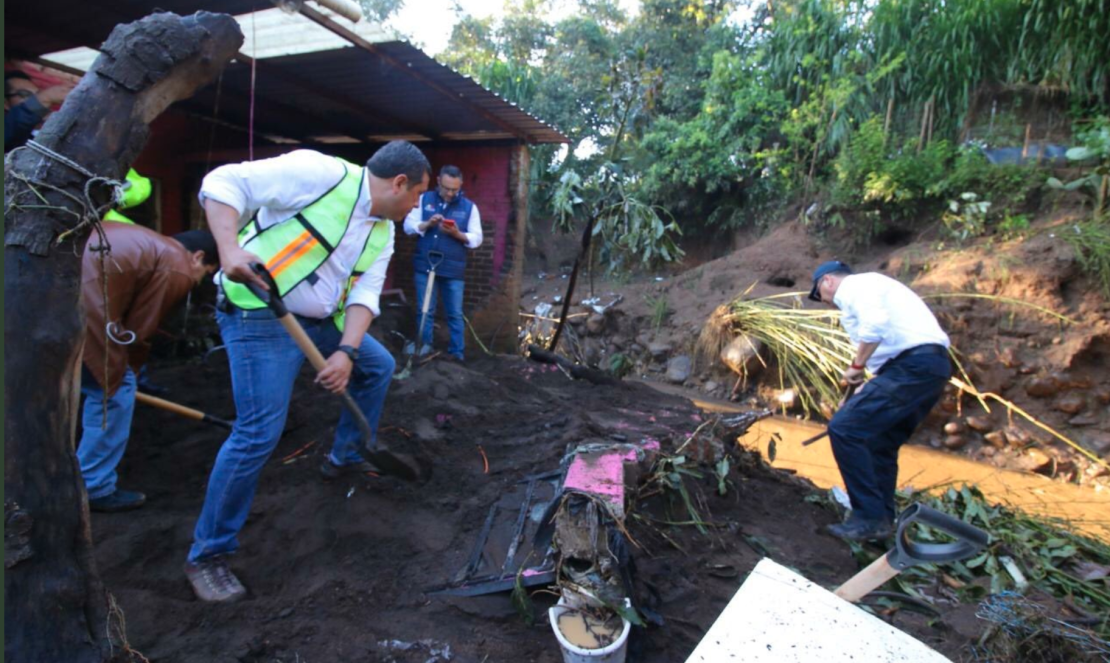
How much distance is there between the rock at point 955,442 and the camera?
25.5 feet

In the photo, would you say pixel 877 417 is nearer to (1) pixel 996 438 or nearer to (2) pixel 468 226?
(2) pixel 468 226

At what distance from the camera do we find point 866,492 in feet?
13.0

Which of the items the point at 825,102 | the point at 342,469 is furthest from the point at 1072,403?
the point at 342,469

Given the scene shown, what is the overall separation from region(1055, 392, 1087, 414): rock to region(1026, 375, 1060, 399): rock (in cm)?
11

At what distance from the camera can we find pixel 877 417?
4.01 metres

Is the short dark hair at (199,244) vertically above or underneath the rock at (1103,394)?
above

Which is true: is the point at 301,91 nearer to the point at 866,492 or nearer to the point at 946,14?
the point at 866,492

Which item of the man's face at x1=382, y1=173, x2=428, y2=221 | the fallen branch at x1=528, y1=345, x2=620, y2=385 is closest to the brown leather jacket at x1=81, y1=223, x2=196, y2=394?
the man's face at x1=382, y1=173, x2=428, y2=221

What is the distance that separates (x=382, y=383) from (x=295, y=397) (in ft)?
5.41

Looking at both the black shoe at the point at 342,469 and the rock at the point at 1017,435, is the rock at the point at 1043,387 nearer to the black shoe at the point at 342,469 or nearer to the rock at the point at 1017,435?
the rock at the point at 1017,435

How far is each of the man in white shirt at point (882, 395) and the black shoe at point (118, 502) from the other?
378 cm

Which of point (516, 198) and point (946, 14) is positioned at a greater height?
point (946, 14)

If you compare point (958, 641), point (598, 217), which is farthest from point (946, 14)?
point (958, 641)

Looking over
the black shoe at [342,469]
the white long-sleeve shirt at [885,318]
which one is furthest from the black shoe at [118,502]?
the white long-sleeve shirt at [885,318]
